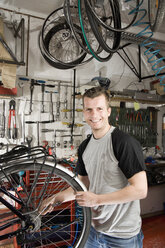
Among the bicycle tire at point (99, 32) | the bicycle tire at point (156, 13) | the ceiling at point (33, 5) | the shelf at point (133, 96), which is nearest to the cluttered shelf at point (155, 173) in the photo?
the shelf at point (133, 96)

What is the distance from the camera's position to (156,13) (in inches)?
67.2

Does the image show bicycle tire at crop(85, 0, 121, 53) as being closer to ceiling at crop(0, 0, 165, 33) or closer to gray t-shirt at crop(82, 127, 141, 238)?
gray t-shirt at crop(82, 127, 141, 238)

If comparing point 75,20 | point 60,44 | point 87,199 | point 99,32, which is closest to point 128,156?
point 87,199

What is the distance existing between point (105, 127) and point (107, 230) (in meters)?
0.65

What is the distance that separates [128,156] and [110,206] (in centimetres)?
38

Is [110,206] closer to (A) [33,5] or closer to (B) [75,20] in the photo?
(B) [75,20]

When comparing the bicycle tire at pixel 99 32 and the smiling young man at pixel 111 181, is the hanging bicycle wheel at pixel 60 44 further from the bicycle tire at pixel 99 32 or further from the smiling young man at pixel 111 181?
the smiling young man at pixel 111 181

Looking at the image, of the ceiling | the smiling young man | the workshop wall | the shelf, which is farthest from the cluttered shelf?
the ceiling

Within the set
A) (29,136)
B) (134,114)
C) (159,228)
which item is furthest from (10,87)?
(159,228)

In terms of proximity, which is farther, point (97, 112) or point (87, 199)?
point (97, 112)

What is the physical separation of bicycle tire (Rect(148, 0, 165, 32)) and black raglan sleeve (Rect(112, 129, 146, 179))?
1.19 m

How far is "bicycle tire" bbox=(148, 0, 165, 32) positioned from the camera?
1539 millimetres

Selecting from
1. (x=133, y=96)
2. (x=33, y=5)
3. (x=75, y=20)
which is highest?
(x=33, y=5)

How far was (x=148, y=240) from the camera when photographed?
263cm
